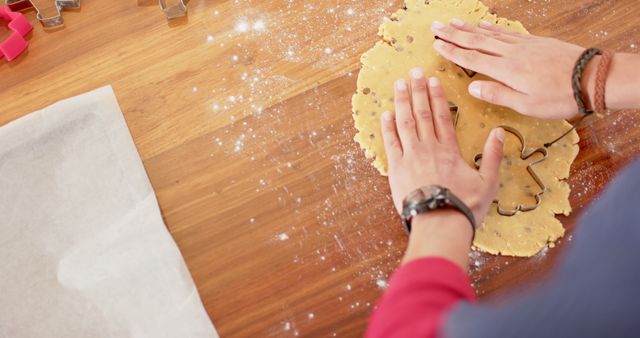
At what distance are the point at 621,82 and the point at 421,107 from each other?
0.31m

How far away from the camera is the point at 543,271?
2.80 ft

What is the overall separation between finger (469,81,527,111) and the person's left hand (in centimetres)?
5

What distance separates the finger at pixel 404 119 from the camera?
0.87 metres

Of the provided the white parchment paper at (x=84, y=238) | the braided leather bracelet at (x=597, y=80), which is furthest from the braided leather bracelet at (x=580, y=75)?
the white parchment paper at (x=84, y=238)

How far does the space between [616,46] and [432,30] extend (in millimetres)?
341

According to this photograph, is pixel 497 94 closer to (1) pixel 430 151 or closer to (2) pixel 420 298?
(1) pixel 430 151

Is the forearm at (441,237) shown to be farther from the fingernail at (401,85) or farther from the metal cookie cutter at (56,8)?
the metal cookie cutter at (56,8)

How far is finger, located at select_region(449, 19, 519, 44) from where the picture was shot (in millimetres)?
934

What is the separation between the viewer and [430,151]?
0.85 meters

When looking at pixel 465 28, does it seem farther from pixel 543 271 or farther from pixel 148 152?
pixel 148 152

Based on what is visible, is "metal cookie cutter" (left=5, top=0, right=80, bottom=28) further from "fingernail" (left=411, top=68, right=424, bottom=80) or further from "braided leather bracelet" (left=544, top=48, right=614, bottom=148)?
"braided leather bracelet" (left=544, top=48, right=614, bottom=148)

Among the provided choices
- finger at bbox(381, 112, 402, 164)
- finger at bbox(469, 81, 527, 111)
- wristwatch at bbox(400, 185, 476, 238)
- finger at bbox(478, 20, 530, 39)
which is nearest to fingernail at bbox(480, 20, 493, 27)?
finger at bbox(478, 20, 530, 39)

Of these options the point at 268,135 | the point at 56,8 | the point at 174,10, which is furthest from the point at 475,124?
the point at 56,8

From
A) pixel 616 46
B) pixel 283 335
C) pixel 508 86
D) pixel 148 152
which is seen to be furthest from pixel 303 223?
pixel 616 46
